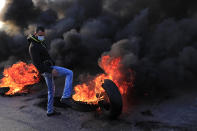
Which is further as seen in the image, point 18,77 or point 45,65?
point 18,77

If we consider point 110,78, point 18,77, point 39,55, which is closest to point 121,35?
point 110,78

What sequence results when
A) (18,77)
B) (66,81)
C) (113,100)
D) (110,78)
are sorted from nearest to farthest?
1. (113,100)
2. (66,81)
3. (110,78)
4. (18,77)

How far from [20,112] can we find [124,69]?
3455mm

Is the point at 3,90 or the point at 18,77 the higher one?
the point at 18,77

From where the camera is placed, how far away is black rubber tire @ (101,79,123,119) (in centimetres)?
438

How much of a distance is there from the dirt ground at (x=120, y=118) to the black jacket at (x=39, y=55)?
1.34 meters

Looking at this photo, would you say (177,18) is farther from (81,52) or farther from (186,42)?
(81,52)

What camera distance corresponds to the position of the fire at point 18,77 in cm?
750

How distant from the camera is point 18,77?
7.54m

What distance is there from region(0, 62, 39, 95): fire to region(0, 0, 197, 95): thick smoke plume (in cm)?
174

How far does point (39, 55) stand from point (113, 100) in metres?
2.22

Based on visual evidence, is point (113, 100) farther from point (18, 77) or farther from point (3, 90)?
point (3, 90)

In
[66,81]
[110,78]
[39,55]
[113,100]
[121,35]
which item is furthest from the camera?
[121,35]

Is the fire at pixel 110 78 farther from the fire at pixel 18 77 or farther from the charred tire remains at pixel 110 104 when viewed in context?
the fire at pixel 18 77
